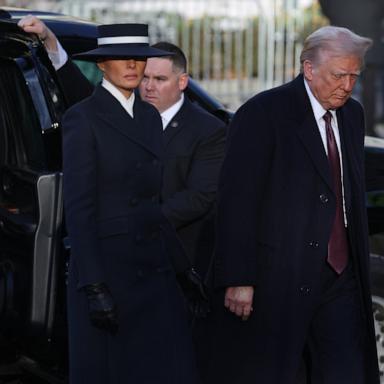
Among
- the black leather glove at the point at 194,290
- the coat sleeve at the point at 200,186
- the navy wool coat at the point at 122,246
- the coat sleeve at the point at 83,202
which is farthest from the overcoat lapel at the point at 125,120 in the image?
the coat sleeve at the point at 200,186

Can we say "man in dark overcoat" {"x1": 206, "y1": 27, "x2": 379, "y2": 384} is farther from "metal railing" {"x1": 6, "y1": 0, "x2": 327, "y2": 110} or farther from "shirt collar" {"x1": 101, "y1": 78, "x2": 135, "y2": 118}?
"metal railing" {"x1": 6, "y1": 0, "x2": 327, "y2": 110}

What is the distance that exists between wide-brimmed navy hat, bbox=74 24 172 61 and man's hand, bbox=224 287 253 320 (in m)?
0.88

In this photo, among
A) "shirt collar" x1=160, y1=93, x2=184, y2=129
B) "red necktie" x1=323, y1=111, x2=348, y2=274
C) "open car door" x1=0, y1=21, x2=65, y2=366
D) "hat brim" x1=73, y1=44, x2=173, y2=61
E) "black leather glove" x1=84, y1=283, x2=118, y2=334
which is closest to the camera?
"black leather glove" x1=84, y1=283, x2=118, y2=334

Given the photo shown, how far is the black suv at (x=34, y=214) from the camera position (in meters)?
4.49

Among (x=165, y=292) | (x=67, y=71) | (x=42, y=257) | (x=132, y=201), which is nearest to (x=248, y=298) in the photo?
(x=165, y=292)

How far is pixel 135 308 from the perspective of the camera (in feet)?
13.0

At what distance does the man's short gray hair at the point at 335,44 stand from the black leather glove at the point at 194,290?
0.91 metres

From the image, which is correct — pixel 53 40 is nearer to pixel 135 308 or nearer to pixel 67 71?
pixel 67 71

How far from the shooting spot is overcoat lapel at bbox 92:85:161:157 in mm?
3865

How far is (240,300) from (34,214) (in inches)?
39.3

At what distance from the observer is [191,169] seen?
489 centimetres

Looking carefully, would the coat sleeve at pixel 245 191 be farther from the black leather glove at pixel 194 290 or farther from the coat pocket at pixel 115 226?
the coat pocket at pixel 115 226

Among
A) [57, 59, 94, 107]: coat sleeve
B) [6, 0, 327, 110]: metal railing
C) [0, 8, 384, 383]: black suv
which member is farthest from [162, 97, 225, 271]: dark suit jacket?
[6, 0, 327, 110]: metal railing

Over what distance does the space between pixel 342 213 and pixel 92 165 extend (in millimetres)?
950
